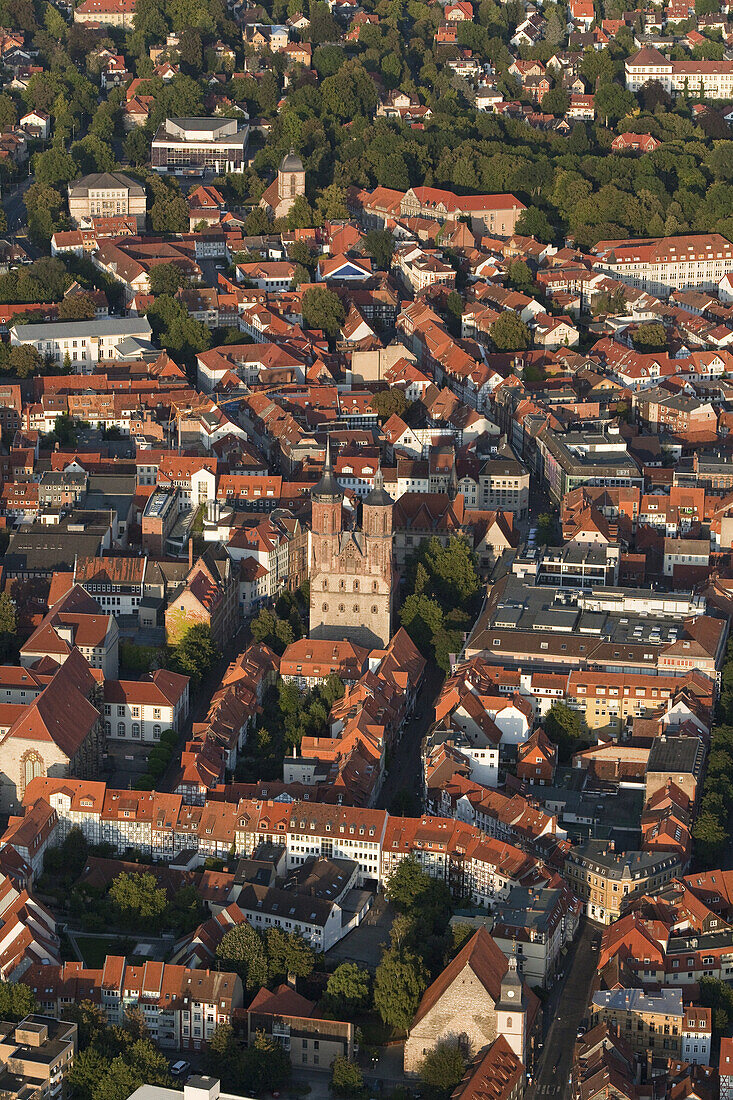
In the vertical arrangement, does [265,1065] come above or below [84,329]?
above

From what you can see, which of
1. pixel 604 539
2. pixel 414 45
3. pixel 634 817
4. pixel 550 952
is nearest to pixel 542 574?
pixel 604 539

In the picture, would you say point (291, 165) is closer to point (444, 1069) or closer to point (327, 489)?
point (327, 489)

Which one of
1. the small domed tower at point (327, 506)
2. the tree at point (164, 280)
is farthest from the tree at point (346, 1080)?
the tree at point (164, 280)

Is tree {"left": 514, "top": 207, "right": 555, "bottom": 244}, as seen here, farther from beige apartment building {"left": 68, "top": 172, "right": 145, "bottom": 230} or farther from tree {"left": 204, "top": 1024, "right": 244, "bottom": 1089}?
tree {"left": 204, "top": 1024, "right": 244, "bottom": 1089}

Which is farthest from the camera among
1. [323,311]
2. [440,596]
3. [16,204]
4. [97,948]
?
[16,204]

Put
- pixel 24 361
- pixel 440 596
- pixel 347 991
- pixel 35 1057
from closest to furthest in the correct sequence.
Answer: pixel 35 1057 < pixel 347 991 < pixel 440 596 < pixel 24 361

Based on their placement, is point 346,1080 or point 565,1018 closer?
point 346,1080

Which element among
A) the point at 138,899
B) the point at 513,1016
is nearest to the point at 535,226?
the point at 138,899

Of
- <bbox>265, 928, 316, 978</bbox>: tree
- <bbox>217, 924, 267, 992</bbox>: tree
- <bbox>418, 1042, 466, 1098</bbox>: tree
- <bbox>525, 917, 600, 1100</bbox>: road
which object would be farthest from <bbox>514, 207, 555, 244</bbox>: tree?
<bbox>418, 1042, 466, 1098</bbox>: tree
